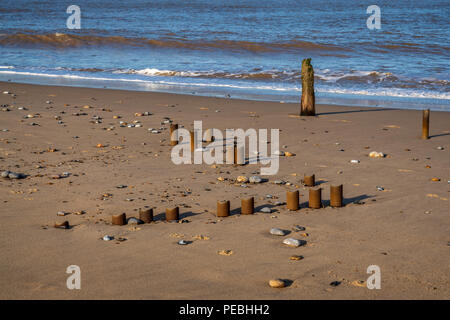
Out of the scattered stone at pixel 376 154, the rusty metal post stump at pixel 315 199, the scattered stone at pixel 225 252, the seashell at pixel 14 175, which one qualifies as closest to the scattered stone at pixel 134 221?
the scattered stone at pixel 225 252

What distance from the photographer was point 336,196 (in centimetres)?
651

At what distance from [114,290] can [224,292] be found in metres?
0.84

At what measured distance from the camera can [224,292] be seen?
452cm

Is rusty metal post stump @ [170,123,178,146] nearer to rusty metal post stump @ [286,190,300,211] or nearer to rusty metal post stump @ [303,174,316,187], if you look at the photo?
rusty metal post stump @ [303,174,316,187]

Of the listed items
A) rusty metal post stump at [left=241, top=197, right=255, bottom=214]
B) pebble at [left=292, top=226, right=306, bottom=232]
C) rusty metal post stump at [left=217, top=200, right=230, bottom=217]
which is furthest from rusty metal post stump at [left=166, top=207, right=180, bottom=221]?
pebble at [left=292, top=226, right=306, bottom=232]

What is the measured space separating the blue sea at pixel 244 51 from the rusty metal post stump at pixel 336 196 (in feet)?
28.0

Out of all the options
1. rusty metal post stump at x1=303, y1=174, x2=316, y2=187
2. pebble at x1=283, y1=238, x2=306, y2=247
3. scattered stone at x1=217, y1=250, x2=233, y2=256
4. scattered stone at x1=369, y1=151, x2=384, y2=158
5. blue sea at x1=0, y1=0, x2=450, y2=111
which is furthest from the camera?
blue sea at x1=0, y1=0, x2=450, y2=111

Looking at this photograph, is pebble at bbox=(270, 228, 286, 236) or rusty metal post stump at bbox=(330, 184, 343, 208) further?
rusty metal post stump at bbox=(330, 184, 343, 208)

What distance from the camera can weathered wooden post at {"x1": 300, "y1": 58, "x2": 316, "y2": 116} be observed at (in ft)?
39.2

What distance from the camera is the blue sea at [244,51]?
698 inches

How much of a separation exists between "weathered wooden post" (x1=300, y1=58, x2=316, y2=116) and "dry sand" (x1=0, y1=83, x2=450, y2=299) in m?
1.17

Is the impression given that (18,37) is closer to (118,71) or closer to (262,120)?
(118,71)

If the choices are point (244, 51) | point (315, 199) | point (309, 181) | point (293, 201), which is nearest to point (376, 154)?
point (309, 181)
